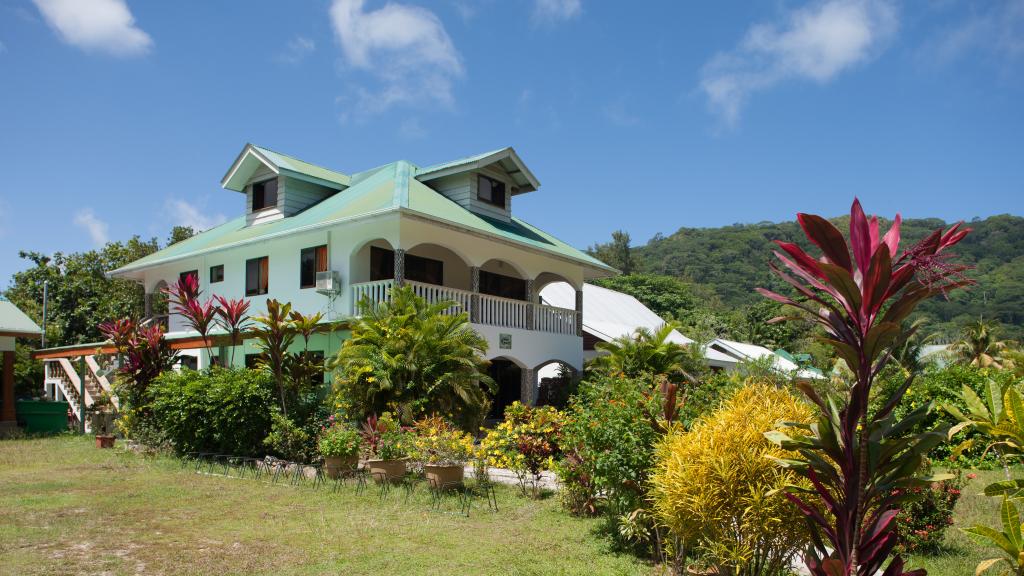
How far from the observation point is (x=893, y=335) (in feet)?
14.6

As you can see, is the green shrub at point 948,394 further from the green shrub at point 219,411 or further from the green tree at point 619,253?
the green tree at point 619,253

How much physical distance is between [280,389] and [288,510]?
5.51 metres

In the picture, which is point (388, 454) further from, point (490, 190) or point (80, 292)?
point (80, 292)

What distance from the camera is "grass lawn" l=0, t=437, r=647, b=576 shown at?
24.1 feet

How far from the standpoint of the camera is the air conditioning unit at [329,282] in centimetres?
1833

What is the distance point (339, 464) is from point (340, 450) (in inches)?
15.1

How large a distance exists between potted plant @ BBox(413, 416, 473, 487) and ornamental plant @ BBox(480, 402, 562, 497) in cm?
37

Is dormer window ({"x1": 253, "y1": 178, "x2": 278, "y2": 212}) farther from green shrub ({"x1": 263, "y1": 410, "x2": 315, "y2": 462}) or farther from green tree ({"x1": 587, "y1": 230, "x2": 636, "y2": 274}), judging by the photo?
green tree ({"x1": 587, "y1": 230, "x2": 636, "y2": 274})

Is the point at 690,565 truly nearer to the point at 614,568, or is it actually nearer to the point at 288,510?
the point at 614,568

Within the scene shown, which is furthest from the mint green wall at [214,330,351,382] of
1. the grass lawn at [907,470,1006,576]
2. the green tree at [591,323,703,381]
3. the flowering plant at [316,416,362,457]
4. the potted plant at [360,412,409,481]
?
the grass lawn at [907,470,1006,576]

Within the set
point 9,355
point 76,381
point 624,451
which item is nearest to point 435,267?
point 76,381

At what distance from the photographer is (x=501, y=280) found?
2375 cm

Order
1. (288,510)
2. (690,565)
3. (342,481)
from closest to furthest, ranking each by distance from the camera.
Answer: (690,565)
(288,510)
(342,481)

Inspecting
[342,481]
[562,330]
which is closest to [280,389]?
[342,481]
